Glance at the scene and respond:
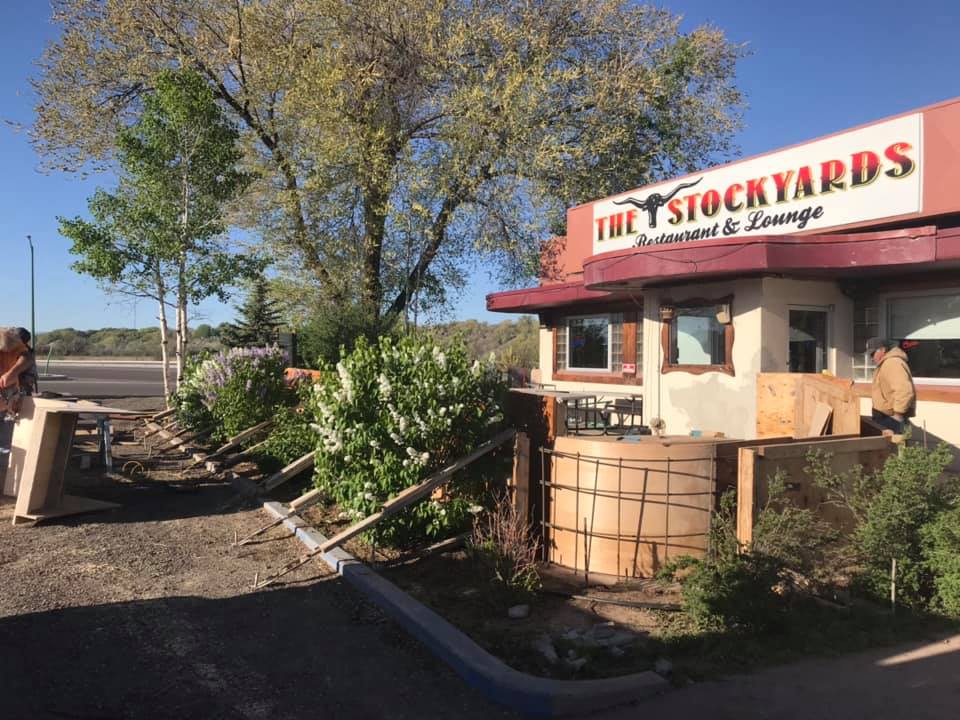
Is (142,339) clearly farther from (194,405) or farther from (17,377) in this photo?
(17,377)

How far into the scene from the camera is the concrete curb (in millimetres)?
3660

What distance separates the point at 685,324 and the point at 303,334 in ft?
40.9

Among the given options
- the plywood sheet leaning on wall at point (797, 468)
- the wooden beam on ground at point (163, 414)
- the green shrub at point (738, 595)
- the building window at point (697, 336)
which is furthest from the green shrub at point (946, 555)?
the wooden beam on ground at point (163, 414)

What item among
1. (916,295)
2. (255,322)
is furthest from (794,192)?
(255,322)

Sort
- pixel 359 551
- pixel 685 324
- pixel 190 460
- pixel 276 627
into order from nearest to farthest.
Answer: pixel 276 627 → pixel 359 551 → pixel 685 324 → pixel 190 460

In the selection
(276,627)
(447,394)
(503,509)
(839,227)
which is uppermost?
(839,227)

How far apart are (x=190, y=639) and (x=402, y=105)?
18.9m

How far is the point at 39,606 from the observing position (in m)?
4.99

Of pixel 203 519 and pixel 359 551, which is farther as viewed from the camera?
pixel 203 519

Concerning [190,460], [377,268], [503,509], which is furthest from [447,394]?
[377,268]

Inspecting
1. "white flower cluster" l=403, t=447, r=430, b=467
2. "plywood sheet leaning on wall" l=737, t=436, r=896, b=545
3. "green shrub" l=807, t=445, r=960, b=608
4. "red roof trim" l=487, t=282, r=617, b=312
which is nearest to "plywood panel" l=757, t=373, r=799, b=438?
"plywood sheet leaning on wall" l=737, t=436, r=896, b=545

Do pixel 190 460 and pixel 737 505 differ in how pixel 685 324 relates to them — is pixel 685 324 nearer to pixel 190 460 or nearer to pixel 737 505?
pixel 737 505

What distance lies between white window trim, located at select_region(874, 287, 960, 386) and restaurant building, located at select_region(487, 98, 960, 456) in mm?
16

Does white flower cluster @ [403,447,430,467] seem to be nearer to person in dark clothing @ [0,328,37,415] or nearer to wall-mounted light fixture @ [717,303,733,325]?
wall-mounted light fixture @ [717,303,733,325]
